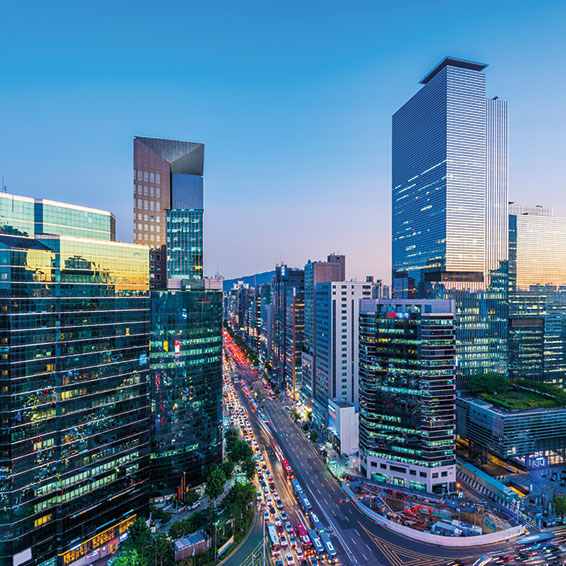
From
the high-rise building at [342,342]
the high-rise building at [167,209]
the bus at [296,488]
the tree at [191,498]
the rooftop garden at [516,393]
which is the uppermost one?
the high-rise building at [167,209]

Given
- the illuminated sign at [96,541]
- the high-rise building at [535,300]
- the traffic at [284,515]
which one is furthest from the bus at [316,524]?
the high-rise building at [535,300]

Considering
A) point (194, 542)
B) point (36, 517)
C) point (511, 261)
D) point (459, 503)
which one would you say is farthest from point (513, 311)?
point (36, 517)

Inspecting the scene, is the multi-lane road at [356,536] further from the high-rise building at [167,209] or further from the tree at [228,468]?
the high-rise building at [167,209]

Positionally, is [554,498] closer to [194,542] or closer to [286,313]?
[194,542]

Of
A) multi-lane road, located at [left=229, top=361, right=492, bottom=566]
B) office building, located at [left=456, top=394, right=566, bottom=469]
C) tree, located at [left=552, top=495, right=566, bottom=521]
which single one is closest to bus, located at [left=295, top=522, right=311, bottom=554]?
multi-lane road, located at [left=229, top=361, right=492, bottom=566]

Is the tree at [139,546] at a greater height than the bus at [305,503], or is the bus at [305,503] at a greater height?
the tree at [139,546]

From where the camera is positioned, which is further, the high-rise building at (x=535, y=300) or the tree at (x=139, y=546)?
the high-rise building at (x=535, y=300)

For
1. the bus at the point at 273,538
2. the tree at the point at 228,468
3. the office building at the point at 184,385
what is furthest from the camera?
the tree at the point at 228,468
